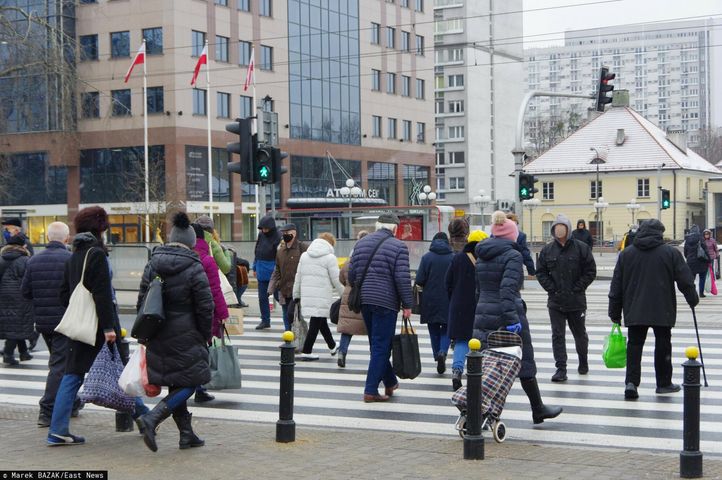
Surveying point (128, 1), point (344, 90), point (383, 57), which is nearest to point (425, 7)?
point (383, 57)

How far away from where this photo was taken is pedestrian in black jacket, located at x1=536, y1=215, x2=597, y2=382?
1280 cm

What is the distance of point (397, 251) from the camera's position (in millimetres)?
11227

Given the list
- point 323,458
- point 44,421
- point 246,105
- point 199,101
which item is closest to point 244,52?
point 246,105

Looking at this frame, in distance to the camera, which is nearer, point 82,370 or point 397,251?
point 82,370

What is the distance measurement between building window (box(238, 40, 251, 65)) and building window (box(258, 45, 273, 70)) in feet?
3.60

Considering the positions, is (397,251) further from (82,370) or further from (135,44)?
(135,44)

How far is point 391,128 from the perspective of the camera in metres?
79.4

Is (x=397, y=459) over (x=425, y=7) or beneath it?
beneath

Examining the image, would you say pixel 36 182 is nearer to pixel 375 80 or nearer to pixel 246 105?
pixel 246 105

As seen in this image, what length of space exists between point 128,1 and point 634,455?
5754 centimetres

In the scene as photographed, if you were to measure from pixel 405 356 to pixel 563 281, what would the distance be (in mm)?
2638

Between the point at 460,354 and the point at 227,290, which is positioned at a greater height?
the point at 227,290

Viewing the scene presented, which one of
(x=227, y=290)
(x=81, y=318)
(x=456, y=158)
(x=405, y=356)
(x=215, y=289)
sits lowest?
(x=405, y=356)

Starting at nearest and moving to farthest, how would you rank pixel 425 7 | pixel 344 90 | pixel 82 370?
pixel 82 370, pixel 344 90, pixel 425 7
